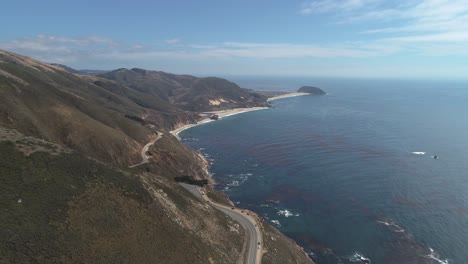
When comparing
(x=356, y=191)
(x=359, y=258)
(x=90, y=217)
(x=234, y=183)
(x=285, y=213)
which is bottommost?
(x=359, y=258)

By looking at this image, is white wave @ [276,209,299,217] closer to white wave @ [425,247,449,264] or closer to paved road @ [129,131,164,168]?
white wave @ [425,247,449,264]

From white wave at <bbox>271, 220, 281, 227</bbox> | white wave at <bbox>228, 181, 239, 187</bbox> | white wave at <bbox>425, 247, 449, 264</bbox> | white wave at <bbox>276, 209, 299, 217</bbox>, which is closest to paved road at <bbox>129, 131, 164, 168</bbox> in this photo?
white wave at <bbox>228, 181, 239, 187</bbox>

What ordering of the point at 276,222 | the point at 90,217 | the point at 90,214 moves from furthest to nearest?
1. the point at 276,222
2. the point at 90,214
3. the point at 90,217

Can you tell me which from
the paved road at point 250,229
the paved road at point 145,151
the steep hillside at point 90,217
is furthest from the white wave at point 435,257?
the paved road at point 145,151

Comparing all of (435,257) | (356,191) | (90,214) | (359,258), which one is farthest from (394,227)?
(90,214)

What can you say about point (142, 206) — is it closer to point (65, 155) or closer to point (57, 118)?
point (65, 155)

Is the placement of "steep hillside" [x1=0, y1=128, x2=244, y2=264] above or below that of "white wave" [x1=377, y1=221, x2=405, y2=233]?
above

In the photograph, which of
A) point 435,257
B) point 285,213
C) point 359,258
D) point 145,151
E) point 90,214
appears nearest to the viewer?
point 90,214

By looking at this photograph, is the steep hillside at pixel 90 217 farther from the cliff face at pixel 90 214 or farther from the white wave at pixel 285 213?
the white wave at pixel 285 213

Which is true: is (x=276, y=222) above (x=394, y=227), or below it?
below

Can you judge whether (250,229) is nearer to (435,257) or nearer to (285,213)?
(285,213)

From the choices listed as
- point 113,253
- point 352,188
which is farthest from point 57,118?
point 352,188
